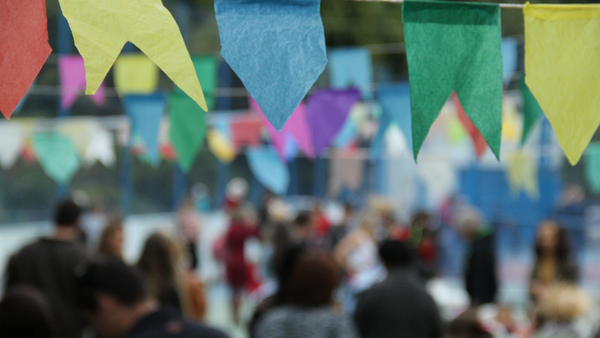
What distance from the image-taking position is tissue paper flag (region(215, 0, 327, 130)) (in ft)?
3.70

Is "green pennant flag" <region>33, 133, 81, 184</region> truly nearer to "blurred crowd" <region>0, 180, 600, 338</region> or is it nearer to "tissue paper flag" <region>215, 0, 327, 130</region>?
"blurred crowd" <region>0, 180, 600, 338</region>

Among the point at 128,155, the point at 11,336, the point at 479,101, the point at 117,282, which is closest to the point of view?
the point at 479,101

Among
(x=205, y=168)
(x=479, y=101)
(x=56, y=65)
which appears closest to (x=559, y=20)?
(x=479, y=101)

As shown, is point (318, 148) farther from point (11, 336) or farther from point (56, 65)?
point (56, 65)

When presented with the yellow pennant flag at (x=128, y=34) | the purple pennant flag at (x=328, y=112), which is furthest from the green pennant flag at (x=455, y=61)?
the purple pennant flag at (x=328, y=112)

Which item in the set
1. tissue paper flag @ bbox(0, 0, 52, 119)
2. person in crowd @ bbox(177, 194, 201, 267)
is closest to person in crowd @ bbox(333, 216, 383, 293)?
person in crowd @ bbox(177, 194, 201, 267)

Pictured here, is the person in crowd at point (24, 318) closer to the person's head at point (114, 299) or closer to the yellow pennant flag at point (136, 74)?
the person's head at point (114, 299)

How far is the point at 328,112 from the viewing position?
3.15 metres

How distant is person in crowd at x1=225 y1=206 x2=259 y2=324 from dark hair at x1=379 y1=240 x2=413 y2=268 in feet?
12.8

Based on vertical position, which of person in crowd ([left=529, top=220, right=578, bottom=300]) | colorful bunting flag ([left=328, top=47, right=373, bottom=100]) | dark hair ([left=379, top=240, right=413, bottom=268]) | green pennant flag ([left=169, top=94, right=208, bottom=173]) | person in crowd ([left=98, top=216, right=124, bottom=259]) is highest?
colorful bunting flag ([left=328, top=47, right=373, bottom=100])

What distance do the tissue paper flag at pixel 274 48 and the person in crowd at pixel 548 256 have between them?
431cm

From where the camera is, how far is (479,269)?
5.19 metres

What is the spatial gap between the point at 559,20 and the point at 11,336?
162 cm

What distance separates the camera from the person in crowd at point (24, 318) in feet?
5.42
